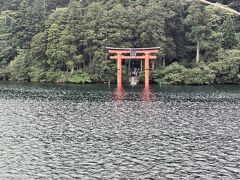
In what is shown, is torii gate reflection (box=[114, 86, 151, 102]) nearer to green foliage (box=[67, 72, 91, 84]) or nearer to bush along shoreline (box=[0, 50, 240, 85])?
bush along shoreline (box=[0, 50, 240, 85])

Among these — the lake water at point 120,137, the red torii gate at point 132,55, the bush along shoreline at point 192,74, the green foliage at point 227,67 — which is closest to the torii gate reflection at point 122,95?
the lake water at point 120,137

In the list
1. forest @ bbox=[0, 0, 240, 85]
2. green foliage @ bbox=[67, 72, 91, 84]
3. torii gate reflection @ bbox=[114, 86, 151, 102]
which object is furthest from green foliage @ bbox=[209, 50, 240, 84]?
green foliage @ bbox=[67, 72, 91, 84]

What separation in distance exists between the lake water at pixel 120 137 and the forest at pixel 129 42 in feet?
66.8

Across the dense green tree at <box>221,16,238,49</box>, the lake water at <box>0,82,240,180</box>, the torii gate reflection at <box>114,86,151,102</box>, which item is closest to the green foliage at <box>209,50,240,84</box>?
the dense green tree at <box>221,16,238,49</box>

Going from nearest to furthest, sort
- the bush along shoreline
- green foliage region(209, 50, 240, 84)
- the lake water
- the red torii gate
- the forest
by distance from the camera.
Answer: the lake water
the red torii gate
green foliage region(209, 50, 240, 84)
the bush along shoreline
the forest

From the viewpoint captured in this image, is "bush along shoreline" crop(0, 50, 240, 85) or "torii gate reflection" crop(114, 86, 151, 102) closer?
"torii gate reflection" crop(114, 86, 151, 102)

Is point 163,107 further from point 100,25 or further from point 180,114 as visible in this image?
point 100,25

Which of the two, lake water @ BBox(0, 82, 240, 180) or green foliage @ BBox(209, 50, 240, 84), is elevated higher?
green foliage @ BBox(209, 50, 240, 84)

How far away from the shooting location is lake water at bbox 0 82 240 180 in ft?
71.4

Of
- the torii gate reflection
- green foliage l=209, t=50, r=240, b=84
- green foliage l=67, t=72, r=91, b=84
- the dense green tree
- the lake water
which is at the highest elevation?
the dense green tree

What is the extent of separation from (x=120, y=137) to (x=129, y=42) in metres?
44.6

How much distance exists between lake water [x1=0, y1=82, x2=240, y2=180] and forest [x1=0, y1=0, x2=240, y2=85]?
20351 mm

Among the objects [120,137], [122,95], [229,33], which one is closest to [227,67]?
[229,33]

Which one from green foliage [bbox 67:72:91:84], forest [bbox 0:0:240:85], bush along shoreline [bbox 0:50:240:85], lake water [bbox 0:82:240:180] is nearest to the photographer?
lake water [bbox 0:82:240:180]
